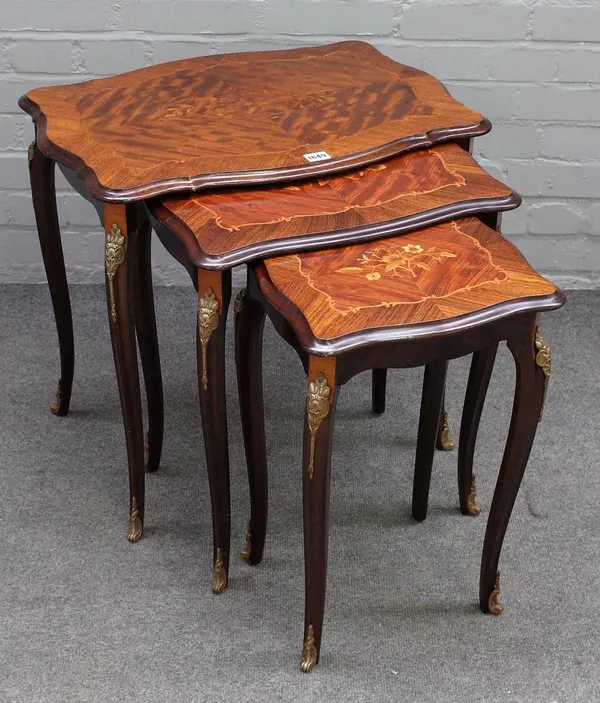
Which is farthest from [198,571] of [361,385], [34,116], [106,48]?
[106,48]

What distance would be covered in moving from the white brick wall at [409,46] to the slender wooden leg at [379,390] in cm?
68

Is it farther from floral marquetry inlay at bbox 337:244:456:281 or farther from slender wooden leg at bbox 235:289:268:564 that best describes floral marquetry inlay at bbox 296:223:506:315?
slender wooden leg at bbox 235:289:268:564

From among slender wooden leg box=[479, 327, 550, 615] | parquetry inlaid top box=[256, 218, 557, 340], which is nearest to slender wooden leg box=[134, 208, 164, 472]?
parquetry inlaid top box=[256, 218, 557, 340]

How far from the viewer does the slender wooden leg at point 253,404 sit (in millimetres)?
1567

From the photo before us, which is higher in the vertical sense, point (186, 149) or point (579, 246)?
point (186, 149)

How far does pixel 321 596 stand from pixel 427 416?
1.35ft

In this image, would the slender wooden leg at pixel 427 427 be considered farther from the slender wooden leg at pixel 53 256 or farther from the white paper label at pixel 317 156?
the slender wooden leg at pixel 53 256

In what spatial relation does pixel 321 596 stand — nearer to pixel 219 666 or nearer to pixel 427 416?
pixel 219 666

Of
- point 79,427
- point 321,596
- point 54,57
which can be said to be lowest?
point 79,427

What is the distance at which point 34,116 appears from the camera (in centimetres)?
178

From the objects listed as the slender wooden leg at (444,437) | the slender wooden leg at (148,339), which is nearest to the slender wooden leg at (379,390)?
the slender wooden leg at (444,437)

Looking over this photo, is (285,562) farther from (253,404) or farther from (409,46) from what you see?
(409,46)

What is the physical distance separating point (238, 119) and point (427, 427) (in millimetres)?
585

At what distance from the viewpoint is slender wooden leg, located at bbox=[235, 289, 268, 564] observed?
1567 millimetres
